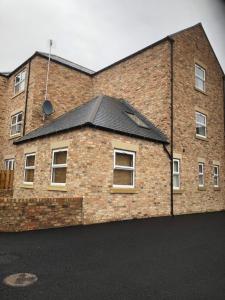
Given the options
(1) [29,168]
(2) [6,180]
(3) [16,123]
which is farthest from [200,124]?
(2) [6,180]

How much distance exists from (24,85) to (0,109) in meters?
3.04

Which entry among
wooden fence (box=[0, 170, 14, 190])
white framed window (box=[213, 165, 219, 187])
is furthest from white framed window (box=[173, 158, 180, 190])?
wooden fence (box=[0, 170, 14, 190])

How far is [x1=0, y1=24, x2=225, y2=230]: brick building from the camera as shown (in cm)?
1008

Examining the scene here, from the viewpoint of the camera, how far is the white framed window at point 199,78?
1591cm

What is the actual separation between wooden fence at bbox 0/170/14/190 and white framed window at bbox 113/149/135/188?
6798mm

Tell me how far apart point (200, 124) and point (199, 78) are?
2819 mm

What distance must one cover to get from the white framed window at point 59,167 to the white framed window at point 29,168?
1.96 meters

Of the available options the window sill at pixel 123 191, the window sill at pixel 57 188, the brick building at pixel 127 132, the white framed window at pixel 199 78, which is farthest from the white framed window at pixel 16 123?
the white framed window at pixel 199 78

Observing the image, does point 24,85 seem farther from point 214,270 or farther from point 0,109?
point 214,270

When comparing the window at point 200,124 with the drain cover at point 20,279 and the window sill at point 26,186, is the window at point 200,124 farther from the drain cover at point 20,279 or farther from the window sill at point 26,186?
the drain cover at point 20,279

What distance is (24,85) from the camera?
16.7 meters

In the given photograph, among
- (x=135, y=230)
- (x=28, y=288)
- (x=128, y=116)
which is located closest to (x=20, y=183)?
(x=128, y=116)

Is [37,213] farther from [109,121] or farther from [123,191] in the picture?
[109,121]

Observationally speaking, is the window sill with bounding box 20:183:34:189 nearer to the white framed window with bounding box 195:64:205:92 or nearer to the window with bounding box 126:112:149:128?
the window with bounding box 126:112:149:128
